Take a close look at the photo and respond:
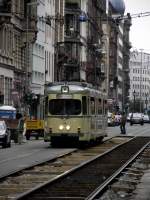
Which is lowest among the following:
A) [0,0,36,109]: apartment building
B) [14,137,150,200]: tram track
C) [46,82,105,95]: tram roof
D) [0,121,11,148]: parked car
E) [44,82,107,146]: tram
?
[14,137,150,200]: tram track

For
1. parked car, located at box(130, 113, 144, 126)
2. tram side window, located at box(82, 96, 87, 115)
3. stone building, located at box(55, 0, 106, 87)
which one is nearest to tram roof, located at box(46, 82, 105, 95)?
tram side window, located at box(82, 96, 87, 115)

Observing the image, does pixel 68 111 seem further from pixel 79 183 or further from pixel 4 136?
pixel 79 183

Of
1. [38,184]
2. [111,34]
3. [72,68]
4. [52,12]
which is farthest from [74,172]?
[111,34]

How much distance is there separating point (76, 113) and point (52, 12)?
5674cm

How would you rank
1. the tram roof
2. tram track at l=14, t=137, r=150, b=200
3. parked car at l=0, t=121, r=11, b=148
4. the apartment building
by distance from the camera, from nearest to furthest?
tram track at l=14, t=137, r=150, b=200
the tram roof
parked car at l=0, t=121, r=11, b=148
the apartment building

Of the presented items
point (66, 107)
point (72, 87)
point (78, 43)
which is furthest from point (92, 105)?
point (78, 43)

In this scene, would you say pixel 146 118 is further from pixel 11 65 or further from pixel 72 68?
pixel 11 65

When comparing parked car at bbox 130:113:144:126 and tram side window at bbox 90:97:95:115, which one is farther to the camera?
parked car at bbox 130:113:144:126

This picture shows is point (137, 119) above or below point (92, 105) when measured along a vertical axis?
above

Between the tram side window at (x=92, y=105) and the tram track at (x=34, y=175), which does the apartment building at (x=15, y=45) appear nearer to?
the tram side window at (x=92, y=105)

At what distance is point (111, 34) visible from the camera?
594 feet

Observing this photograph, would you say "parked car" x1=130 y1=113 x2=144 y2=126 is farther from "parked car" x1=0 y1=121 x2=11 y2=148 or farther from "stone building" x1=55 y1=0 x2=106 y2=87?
"parked car" x1=0 y1=121 x2=11 y2=148

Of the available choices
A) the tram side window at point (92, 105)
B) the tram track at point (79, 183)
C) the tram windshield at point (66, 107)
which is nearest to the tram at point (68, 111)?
the tram windshield at point (66, 107)

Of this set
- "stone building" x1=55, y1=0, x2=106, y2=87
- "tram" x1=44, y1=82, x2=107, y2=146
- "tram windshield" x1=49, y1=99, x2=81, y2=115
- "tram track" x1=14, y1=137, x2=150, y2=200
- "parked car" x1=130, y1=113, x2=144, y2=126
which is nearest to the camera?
"tram track" x1=14, y1=137, x2=150, y2=200
